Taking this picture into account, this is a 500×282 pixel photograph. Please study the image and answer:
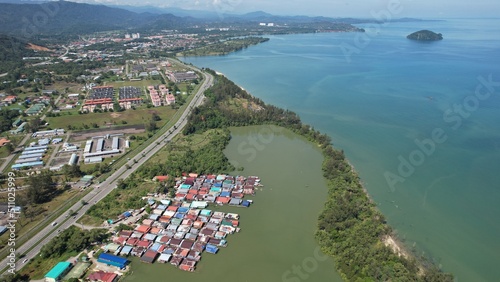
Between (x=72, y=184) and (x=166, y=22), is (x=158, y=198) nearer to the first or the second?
(x=72, y=184)

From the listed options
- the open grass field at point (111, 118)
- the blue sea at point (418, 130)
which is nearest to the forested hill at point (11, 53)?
the open grass field at point (111, 118)

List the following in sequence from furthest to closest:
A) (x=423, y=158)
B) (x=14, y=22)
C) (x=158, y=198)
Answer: (x=14, y=22) < (x=423, y=158) < (x=158, y=198)

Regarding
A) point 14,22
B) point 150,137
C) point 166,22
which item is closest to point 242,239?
point 150,137

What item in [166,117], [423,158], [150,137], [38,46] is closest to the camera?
[423,158]

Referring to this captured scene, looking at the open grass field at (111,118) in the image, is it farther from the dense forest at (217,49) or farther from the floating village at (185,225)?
the dense forest at (217,49)

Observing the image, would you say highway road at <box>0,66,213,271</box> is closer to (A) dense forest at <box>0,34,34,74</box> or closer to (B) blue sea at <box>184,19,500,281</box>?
(B) blue sea at <box>184,19,500,281</box>

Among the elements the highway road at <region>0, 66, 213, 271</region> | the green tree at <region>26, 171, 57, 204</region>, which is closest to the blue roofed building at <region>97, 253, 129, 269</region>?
the highway road at <region>0, 66, 213, 271</region>
